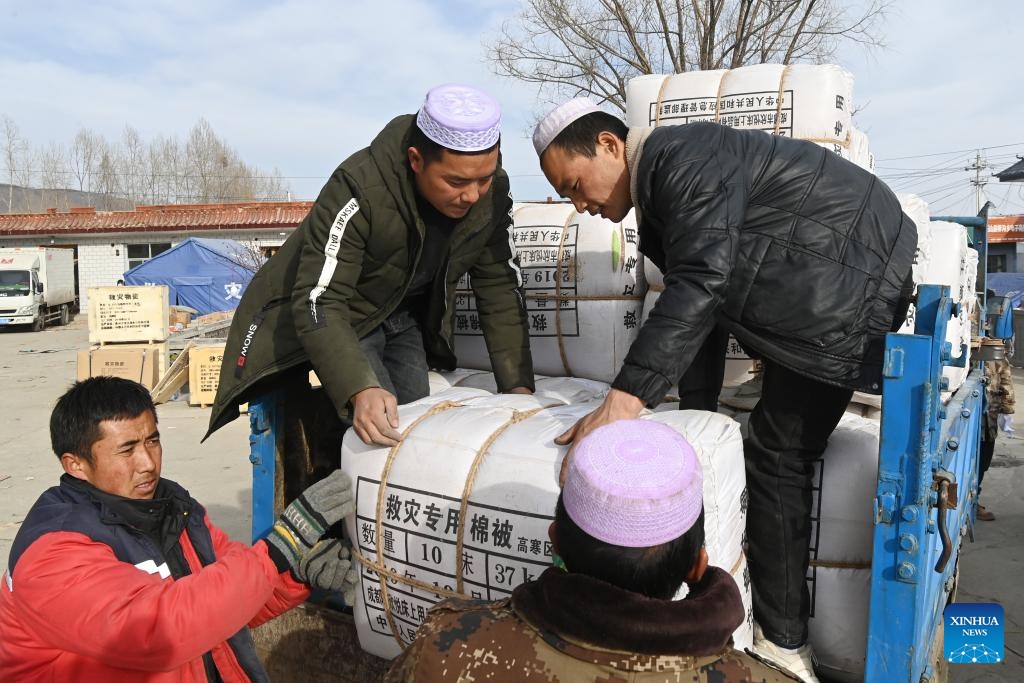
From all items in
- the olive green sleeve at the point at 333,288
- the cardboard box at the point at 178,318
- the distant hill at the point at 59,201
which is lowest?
the cardboard box at the point at 178,318

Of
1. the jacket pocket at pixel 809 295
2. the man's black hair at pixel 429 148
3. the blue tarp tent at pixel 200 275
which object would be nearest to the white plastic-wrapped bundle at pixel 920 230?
the jacket pocket at pixel 809 295

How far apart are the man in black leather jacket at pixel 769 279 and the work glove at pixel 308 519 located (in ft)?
2.16

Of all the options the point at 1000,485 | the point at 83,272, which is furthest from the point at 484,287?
the point at 83,272

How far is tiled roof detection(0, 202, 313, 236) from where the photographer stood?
25.3 meters

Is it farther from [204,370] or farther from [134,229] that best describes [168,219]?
[204,370]

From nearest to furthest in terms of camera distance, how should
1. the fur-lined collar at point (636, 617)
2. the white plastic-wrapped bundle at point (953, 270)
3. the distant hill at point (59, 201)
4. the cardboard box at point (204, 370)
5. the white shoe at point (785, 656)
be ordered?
the fur-lined collar at point (636, 617)
the white shoe at point (785, 656)
the white plastic-wrapped bundle at point (953, 270)
the cardboard box at point (204, 370)
the distant hill at point (59, 201)

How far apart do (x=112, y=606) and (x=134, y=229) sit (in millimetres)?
27017

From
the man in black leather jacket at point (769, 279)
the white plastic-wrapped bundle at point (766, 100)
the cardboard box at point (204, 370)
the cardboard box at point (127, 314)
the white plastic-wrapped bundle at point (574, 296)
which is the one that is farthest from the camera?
the cardboard box at point (127, 314)

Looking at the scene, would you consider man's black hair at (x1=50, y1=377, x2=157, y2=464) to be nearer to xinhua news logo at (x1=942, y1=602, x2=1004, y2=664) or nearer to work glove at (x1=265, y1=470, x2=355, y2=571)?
work glove at (x1=265, y1=470, x2=355, y2=571)

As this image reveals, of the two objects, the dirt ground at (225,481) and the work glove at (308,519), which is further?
the dirt ground at (225,481)

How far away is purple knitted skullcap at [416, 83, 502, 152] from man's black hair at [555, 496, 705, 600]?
1498 mm

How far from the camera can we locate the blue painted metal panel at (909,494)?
183 cm

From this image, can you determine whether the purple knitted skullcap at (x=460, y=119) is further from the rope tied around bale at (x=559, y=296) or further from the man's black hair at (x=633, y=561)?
the man's black hair at (x=633, y=561)

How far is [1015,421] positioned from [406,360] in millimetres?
8368
